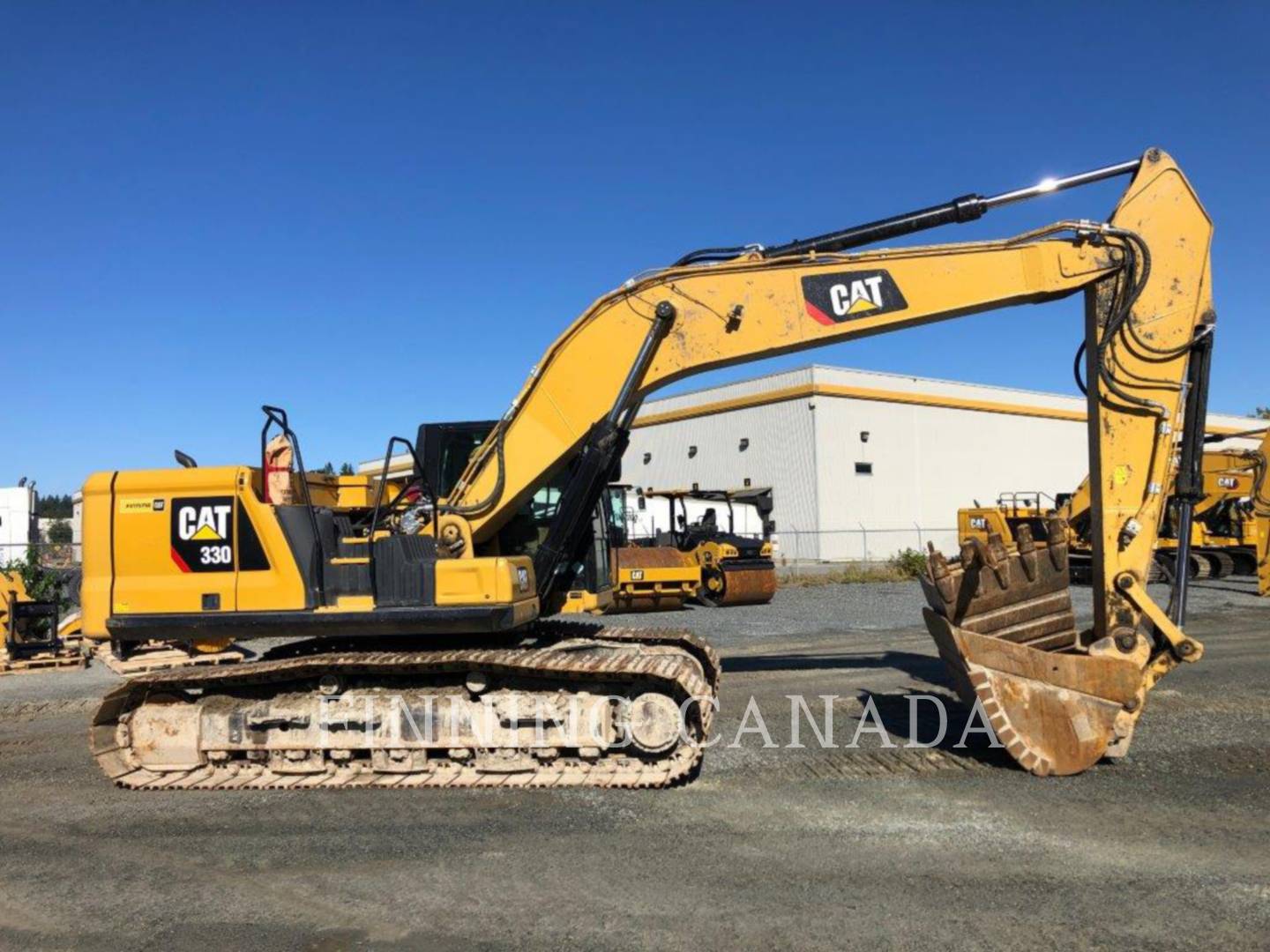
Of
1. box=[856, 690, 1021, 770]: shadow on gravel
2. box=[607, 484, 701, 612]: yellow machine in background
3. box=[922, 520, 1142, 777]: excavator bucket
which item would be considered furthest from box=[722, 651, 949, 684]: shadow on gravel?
box=[607, 484, 701, 612]: yellow machine in background

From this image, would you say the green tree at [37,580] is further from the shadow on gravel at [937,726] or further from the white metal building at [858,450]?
the white metal building at [858,450]

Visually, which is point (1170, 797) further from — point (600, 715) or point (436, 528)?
point (436, 528)

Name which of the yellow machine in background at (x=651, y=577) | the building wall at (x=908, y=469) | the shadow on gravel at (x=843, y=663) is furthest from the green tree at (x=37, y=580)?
the building wall at (x=908, y=469)

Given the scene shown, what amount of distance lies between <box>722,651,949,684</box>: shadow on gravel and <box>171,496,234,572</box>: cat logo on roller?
581 centimetres

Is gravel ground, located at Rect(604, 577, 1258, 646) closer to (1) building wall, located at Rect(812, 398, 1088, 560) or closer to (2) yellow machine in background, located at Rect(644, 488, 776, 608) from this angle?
(2) yellow machine in background, located at Rect(644, 488, 776, 608)

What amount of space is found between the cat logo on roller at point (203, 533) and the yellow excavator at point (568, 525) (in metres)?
0.02

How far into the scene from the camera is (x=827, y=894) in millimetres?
4512

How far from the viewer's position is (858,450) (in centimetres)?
3772

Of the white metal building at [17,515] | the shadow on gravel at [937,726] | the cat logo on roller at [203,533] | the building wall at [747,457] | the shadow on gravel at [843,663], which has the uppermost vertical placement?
the building wall at [747,457]

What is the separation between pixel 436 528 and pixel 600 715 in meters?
1.88

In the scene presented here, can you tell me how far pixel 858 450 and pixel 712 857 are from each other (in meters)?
33.9

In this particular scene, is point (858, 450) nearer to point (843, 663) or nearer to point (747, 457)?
point (747, 457)

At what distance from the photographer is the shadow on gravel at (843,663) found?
10508 mm

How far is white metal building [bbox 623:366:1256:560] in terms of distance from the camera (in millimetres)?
36875
